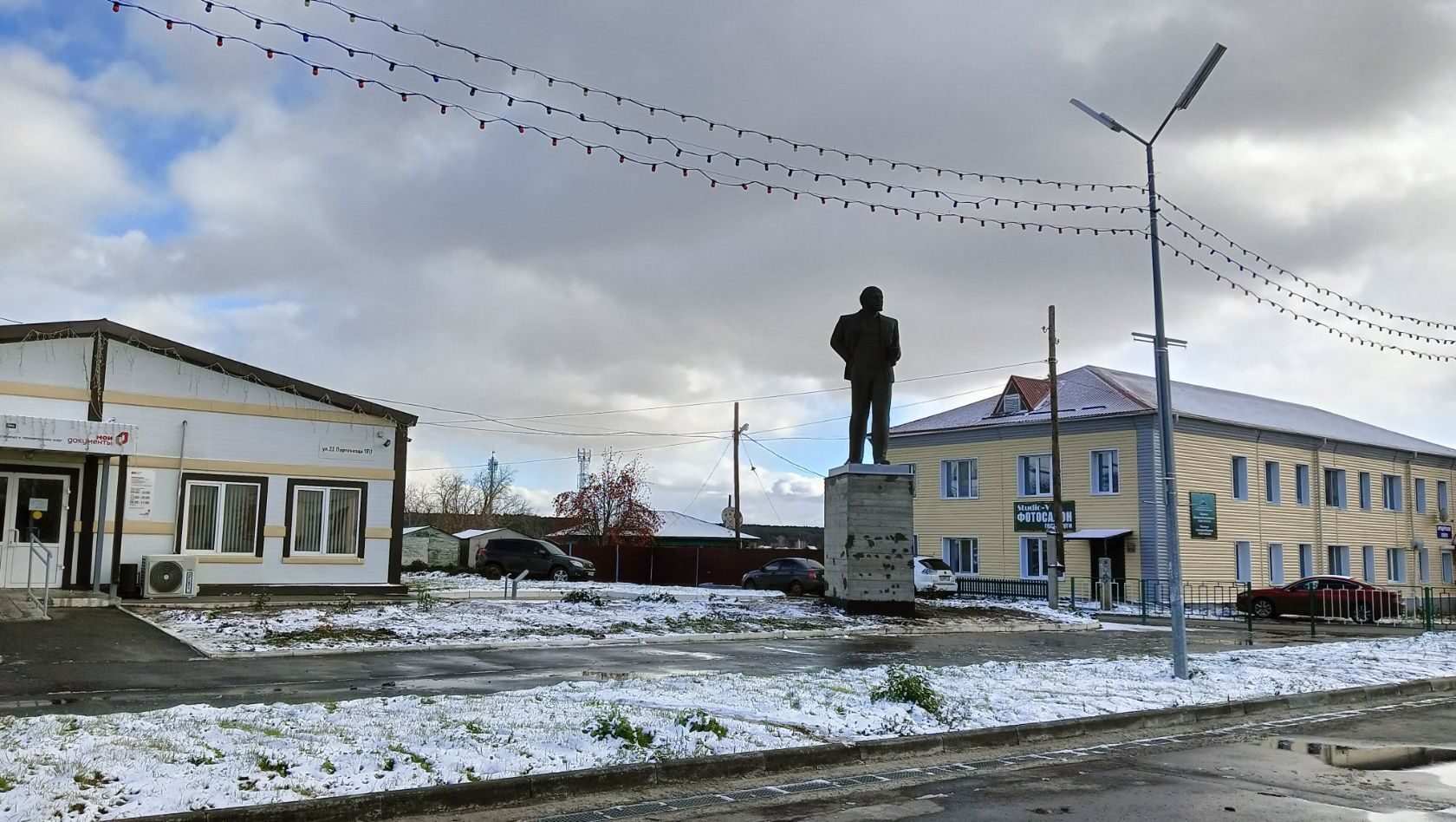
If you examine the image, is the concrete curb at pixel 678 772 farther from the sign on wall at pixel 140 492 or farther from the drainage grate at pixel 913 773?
the sign on wall at pixel 140 492

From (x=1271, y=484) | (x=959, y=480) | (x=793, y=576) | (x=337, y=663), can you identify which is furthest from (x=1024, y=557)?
(x=337, y=663)

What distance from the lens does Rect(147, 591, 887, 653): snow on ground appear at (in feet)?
A: 52.2

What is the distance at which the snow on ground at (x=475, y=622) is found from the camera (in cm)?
1591

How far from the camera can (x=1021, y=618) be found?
25297mm

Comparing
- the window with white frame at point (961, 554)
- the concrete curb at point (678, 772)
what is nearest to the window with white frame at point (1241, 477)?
the window with white frame at point (961, 554)

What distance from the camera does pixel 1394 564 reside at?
48.6 meters

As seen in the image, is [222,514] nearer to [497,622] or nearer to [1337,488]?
[497,622]

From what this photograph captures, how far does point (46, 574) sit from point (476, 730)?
15.1 m

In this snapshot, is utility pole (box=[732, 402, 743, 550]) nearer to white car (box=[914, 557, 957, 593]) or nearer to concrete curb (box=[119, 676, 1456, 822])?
white car (box=[914, 557, 957, 593])

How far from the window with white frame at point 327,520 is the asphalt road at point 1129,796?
1876 cm

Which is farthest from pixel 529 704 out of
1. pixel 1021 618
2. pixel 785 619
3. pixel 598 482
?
pixel 598 482

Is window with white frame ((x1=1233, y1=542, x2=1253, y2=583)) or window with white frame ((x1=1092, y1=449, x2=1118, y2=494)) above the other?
window with white frame ((x1=1092, y1=449, x2=1118, y2=494))

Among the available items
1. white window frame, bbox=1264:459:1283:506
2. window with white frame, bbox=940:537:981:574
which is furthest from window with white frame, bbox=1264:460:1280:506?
window with white frame, bbox=940:537:981:574

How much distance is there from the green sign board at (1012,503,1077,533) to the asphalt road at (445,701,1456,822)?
105ft
